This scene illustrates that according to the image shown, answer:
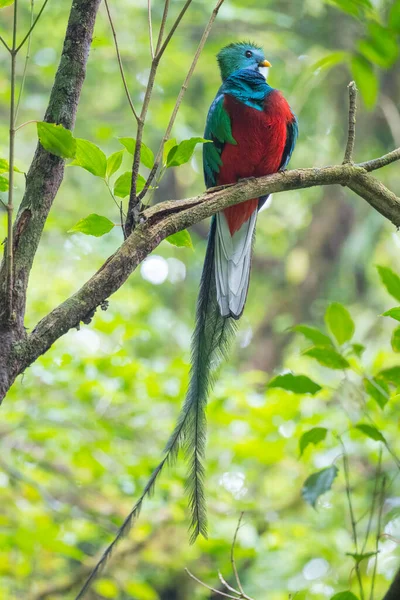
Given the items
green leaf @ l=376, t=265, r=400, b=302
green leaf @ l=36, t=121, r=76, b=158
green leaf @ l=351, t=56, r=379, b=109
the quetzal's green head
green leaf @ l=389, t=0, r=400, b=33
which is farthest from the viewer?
the quetzal's green head

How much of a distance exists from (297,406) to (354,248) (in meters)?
3.78

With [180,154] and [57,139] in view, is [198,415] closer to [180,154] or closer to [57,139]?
[180,154]

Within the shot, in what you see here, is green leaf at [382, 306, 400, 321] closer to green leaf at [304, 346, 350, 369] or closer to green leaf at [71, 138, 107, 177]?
green leaf at [304, 346, 350, 369]

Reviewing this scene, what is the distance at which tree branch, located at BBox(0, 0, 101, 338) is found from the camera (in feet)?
3.96

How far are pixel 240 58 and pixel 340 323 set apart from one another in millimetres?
1743

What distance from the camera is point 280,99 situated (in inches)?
98.7

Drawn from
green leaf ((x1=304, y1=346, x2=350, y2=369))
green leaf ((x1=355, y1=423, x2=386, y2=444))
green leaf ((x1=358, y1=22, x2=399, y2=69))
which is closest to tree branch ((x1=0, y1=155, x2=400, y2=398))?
green leaf ((x1=358, y1=22, x2=399, y2=69))

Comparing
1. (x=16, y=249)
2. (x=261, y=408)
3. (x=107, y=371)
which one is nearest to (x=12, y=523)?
(x=107, y=371)

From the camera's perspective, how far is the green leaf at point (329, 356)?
5.34ft

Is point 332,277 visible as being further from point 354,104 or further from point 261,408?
point 354,104

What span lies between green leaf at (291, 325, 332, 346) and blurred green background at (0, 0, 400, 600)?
77mm

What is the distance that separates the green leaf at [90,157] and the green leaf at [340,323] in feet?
2.38

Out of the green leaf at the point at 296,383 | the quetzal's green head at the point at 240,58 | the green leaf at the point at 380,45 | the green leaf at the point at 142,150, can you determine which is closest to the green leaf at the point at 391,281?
the green leaf at the point at 296,383

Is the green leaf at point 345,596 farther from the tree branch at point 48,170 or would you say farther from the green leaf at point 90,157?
the green leaf at point 90,157
